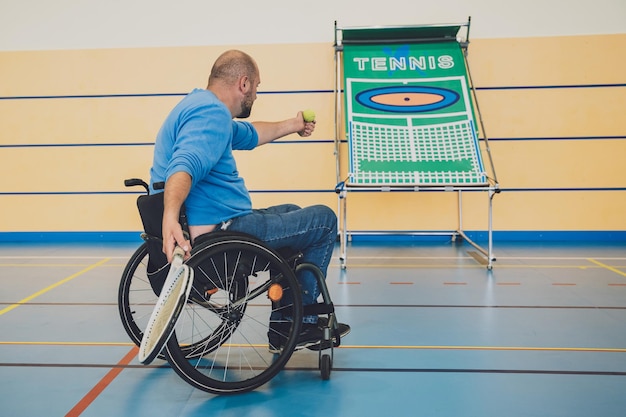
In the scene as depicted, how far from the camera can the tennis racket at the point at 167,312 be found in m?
1.29

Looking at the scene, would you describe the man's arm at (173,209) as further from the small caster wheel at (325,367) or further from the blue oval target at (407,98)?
the blue oval target at (407,98)

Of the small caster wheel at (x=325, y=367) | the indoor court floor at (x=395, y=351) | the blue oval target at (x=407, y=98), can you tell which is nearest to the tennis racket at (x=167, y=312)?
the indoor court floor at (x=395, y=351)

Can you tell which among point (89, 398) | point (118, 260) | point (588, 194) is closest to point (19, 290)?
point (118, 260)

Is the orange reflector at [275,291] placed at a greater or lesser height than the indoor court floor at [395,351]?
greater

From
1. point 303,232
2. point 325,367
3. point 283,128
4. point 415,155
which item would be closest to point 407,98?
point 415,155

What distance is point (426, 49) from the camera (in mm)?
4199

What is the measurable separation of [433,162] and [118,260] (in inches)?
89.8

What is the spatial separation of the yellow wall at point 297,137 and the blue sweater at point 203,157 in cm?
280

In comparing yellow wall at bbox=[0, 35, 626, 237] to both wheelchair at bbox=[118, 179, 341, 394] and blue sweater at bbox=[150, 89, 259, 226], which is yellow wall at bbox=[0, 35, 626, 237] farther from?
blue sweater at bbox=[150, 89, 259, 226]

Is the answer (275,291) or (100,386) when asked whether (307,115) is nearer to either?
(275,291)

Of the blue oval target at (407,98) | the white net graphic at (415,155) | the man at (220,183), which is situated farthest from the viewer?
the blue oval target at (407,98)

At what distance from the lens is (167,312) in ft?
4.47

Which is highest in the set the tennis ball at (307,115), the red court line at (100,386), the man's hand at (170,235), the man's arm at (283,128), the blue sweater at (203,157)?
the tennis ball at (307,115)

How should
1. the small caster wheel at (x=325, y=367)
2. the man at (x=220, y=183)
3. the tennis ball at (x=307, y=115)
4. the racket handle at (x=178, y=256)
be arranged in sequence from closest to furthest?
1. the racket handle at (x=178, y=256)
2. the man at (x=220, y=183)
3. the small caster wheel at (x=325, y=367)
4. the tennis ball at (x=307, y=115)
